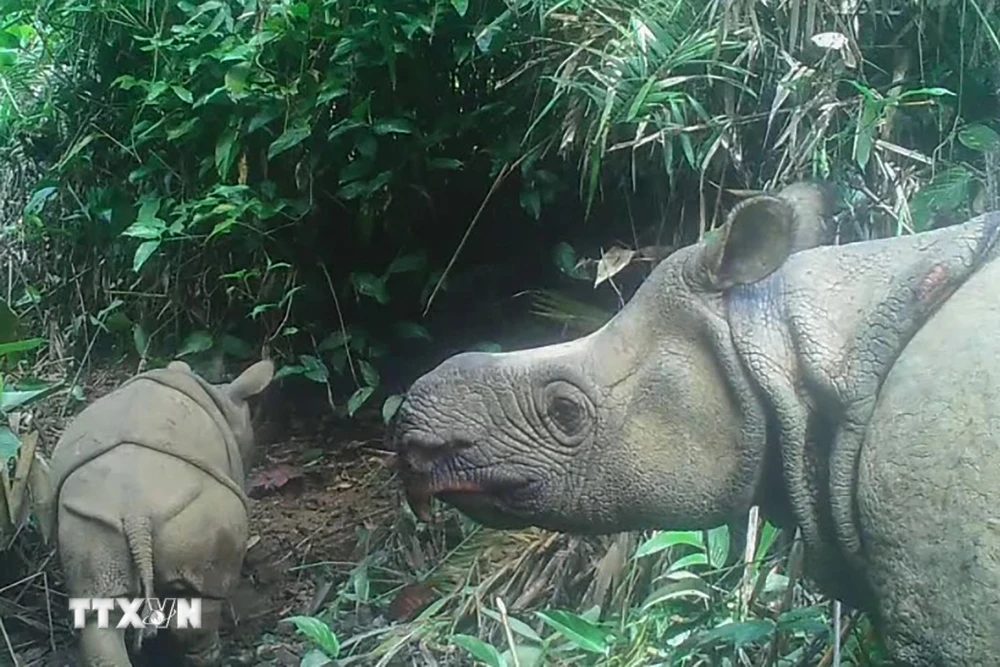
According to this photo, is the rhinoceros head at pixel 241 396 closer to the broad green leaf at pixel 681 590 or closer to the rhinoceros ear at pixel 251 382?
the rhinoceros ear at pixel 251 382

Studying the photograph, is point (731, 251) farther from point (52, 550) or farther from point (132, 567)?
point (52, 550)

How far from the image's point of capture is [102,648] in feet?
7.19

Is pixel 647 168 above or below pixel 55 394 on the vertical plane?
above

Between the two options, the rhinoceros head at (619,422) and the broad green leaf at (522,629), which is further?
the broad green leaf at (522,629)

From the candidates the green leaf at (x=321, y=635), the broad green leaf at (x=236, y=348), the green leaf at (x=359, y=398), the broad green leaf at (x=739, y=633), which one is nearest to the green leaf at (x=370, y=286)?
the green leaf at (x=359, y=398)

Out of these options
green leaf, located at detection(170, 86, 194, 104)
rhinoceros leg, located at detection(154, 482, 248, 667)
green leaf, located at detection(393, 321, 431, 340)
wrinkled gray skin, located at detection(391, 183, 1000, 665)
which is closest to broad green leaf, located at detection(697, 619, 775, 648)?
wrinkled gray skin, located at detection(391, 183, 1000, 665)

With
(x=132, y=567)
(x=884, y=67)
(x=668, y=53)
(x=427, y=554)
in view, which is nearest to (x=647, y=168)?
(x=668, y=53)

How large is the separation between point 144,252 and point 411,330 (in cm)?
68

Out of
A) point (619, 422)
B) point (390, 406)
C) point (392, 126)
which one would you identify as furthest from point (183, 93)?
point (619, 422)

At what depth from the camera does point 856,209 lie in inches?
91.0

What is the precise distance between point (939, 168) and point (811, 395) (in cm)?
121

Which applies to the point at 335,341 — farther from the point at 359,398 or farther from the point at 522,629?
the point at 522,629

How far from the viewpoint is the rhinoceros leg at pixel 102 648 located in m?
2.19

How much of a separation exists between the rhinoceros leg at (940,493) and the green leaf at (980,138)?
1079 mm
